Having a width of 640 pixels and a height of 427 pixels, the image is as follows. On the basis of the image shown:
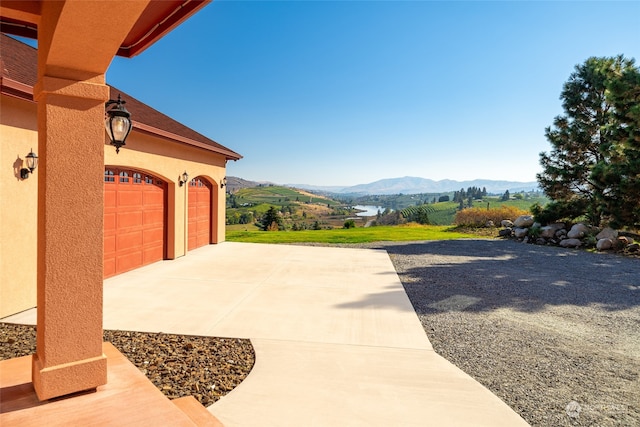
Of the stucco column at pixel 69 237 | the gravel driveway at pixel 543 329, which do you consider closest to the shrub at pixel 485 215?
the gravel driveway at pixel 543 329

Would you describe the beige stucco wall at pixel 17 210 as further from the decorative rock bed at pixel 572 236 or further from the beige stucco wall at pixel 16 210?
the decorative rock bed at pixel 572 236

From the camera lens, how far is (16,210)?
18.1ft

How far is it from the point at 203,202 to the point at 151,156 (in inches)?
152

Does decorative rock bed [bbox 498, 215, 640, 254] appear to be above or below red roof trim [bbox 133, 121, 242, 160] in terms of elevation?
below

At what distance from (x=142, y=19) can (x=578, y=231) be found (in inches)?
697

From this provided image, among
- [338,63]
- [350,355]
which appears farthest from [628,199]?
[350,355]

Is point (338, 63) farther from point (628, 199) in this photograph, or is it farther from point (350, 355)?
point (350, 355)

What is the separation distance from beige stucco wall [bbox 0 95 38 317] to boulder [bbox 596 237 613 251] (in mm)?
17632

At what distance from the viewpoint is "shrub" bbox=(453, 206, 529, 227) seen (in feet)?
69.1

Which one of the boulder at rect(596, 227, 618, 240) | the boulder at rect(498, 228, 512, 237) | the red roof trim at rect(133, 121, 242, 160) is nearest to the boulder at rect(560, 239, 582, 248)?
the boulder at rect(596, 227, 618, 240)

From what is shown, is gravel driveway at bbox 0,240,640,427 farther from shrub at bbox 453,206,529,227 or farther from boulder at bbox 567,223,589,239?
shrub at bbox 453,206,529,227

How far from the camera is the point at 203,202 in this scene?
12.9 meters

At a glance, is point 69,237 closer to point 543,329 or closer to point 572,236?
point 543,329

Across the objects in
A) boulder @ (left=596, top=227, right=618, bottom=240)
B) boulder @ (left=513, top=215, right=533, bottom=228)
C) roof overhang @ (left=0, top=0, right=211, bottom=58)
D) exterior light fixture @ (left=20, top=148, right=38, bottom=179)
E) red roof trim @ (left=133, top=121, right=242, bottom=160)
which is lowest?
boulder @ (left=596, top=227, right=618, bottom=240)
